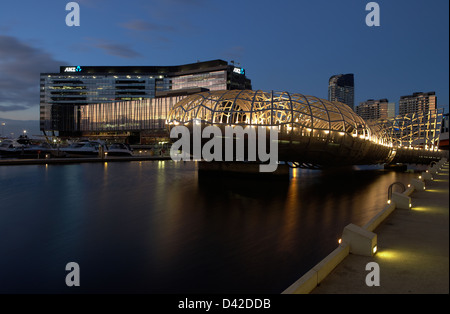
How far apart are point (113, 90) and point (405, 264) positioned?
13473 centimetres

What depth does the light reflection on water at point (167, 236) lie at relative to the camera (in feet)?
20.8

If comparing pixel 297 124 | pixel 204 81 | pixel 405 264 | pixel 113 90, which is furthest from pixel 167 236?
pixel 113 90

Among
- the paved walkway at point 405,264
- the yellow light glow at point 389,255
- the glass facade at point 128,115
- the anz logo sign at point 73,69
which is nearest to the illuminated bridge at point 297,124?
the paved walkway at point 405,264

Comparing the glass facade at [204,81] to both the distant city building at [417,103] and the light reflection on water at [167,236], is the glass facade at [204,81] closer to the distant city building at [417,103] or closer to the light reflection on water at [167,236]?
the light reflection on water at [167,236]

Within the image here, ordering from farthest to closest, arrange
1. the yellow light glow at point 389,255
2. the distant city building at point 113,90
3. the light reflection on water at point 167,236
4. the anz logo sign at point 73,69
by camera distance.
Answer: the anz logo sign at point 73,69 < the distant city building at point 113,90 < the light reflection on water at point 167,236 < the yellow light glow at point 389,255

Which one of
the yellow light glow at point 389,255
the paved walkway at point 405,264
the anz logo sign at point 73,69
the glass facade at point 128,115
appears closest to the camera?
the paved walkway at point 405,264

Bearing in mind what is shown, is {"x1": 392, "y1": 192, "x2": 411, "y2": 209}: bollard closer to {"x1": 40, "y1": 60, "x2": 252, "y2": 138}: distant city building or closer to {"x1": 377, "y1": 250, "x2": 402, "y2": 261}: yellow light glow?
{"x1": 377, "y1": 250, "x2": 402, "y2": 261}: yellow light glow

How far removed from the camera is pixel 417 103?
187 metres

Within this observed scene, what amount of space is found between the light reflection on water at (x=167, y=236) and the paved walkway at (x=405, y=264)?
3.98 feet

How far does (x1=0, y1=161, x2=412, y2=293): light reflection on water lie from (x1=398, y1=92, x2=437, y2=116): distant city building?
18914 cm

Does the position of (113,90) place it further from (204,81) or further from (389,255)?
(389,255)

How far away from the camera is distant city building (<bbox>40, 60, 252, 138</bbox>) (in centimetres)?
10356

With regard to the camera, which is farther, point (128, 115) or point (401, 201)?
point (128, 115)
